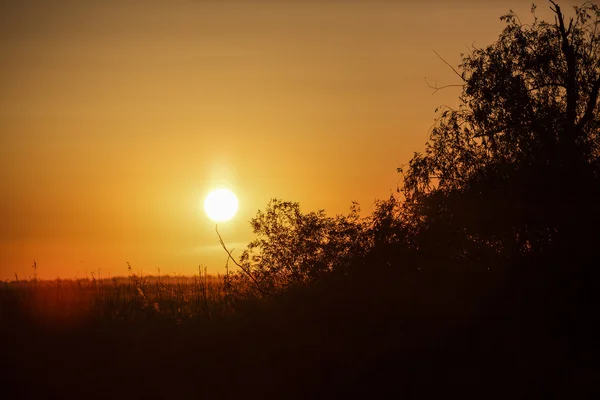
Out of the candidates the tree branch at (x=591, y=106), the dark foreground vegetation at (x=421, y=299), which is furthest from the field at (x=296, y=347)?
the tree branch at (x=591, y=106)

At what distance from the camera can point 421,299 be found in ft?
73.5

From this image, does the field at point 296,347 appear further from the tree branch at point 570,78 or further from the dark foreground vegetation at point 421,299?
the tree branch at point 570,78

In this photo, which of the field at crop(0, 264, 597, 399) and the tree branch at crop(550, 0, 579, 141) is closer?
the field at crop(0, 264, 597, 399)

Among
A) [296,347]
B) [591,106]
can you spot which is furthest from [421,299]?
[591,106]

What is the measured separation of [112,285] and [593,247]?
57.3ft

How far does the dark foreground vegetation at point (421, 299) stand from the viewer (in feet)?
67.8

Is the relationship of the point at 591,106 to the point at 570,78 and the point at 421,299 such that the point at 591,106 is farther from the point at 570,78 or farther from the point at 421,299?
the point at 421,299

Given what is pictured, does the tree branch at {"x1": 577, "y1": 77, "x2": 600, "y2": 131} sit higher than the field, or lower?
higher

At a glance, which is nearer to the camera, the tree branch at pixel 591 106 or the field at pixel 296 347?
the field at pixel 296 347

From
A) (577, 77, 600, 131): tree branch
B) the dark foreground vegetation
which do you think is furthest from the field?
(577, 77, 600, 131): tree branch

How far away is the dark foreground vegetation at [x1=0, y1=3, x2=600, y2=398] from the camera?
20.7 meters

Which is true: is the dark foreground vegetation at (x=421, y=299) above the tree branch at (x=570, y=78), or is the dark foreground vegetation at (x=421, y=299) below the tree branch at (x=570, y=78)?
below

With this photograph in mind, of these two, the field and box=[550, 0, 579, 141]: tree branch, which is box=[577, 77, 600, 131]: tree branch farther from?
the field

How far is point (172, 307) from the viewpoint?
→ 2442 centimetres
